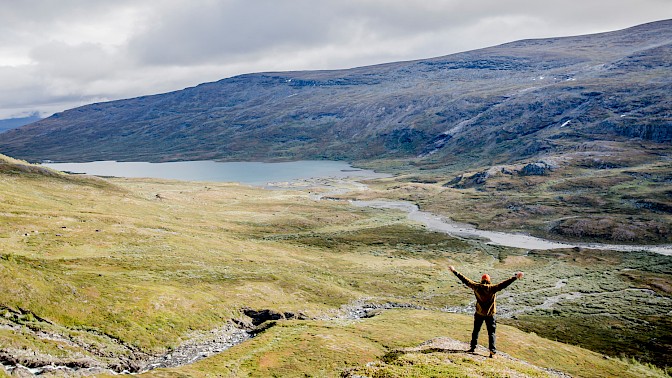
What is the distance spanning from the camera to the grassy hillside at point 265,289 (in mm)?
42656

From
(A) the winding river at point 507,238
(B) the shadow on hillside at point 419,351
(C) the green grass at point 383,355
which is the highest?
(B) the shadow on hillside at point 419,351

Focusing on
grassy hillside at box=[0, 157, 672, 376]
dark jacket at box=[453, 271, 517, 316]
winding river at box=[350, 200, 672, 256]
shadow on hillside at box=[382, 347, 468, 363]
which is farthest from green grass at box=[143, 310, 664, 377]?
winding river at box=[350, 200, 672, 256]

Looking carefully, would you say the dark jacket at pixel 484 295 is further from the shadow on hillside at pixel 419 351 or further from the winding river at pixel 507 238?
the winding river at pixel 507 238

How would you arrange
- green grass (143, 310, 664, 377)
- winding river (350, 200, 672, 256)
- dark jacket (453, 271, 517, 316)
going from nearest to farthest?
dark jacket (453, 271, 517, 316) → green grass (143, 310, 664, 377) → winding river (350, 200, 672, 256)

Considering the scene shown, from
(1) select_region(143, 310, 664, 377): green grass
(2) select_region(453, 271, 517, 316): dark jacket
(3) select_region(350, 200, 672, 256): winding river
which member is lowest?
(3) select_region(350, 200, 672, 256): winding river

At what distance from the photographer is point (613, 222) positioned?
6107 inches

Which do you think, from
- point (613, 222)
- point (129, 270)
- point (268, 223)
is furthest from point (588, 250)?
point (129, 270)

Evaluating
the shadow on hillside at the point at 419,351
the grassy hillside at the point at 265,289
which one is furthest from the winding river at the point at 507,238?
the shadow on hillside at the point at 419,351

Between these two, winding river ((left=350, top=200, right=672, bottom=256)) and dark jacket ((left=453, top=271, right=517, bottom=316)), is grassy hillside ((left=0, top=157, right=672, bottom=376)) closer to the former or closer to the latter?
dark jacket ((left=453, top=271, right=517, bottom=316))

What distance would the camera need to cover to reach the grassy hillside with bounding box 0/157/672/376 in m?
42.7

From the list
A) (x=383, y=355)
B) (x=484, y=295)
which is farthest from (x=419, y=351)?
(x=484, y=295)

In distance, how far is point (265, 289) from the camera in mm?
71688

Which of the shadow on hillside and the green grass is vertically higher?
the shadow on hillside

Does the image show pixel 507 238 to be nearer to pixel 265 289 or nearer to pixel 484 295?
pixel 265 289
